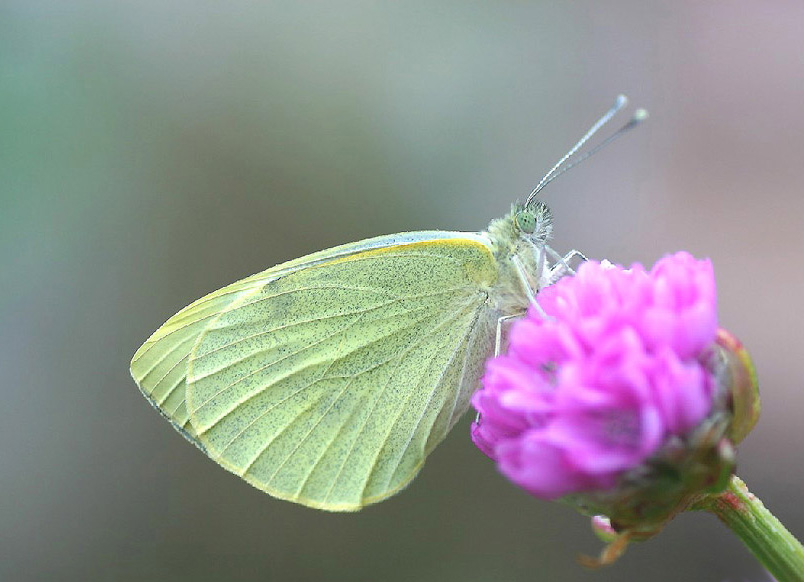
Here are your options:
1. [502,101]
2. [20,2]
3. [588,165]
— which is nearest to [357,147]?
[502,101]

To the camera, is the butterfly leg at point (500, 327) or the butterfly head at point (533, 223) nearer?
the butterfly leg at point (500, 327)

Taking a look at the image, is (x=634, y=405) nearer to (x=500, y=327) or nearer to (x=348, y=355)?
(x=500, y=327)

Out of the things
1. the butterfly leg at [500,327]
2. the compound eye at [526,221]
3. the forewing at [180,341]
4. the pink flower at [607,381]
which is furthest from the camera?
the forewing at [180,341]

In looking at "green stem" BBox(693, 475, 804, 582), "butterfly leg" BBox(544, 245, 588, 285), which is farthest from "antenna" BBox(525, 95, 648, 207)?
"green stem" BBox(693, 475, 804, 582)

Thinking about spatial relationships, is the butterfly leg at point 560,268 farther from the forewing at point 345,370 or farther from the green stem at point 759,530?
the green stem at point 759,530

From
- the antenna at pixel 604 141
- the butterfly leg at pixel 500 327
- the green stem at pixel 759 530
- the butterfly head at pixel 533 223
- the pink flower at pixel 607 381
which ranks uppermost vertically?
the antenna at pixel 604 141

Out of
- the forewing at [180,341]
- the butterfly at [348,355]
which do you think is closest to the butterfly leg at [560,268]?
the butterfly at [348,355]

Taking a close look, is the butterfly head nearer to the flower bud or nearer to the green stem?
the flower bud
